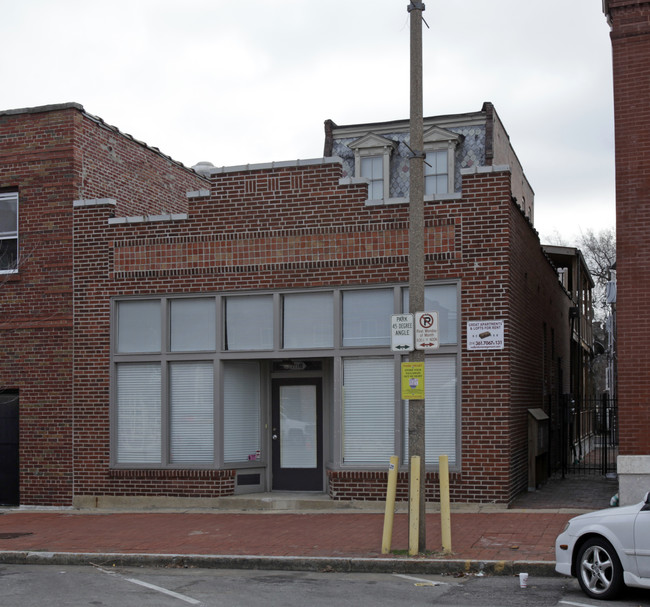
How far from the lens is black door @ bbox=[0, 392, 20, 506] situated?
691 inches

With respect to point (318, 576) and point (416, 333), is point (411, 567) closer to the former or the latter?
point (318, 576)

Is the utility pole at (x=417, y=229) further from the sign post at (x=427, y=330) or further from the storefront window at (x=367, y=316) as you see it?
the storefront window at (x=367, y=316)

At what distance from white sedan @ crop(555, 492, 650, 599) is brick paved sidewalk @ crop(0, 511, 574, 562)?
1.30m

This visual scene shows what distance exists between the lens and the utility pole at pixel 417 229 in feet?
36.9

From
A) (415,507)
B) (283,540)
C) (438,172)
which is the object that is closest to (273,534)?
(283,540)

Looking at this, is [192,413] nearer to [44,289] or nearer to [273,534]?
[44,289]

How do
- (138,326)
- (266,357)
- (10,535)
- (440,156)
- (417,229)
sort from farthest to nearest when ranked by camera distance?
(440,156)
(138,326)
(266,357)
(10,535)
(417,229)

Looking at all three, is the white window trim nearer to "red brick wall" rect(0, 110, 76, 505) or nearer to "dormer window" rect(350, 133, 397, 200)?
"red brick wall" rect(0, 110, 76, 505)

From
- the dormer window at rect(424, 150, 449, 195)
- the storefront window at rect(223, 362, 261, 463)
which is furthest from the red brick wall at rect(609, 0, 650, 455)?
the dormer window at rect(424, 150, 449, 195)

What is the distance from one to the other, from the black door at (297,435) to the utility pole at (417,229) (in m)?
5.49

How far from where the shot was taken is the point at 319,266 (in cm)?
1590

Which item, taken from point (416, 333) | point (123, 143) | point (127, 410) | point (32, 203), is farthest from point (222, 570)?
point (123, 143)

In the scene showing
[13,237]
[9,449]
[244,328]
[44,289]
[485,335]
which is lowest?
[9,449]

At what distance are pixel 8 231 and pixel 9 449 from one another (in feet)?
13.7
